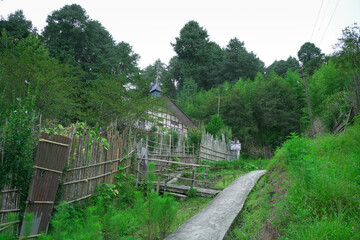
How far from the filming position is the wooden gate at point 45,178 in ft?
11.8

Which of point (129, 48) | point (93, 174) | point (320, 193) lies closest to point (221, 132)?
point (93, 174)

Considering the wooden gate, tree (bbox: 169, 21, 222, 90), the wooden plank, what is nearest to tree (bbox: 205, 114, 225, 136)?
the wooden plank

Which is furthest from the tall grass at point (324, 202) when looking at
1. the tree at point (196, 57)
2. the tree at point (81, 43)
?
the tree at point (196, 57)

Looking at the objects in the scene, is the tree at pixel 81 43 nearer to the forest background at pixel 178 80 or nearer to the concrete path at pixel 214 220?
the forest background at pixel 178 80

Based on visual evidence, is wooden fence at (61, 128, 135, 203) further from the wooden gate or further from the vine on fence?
the vine on fence

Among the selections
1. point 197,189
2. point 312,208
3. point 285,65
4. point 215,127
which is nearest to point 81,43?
point 215,127

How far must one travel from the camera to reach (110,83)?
14.5 metres

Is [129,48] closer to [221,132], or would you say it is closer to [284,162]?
[221,132]

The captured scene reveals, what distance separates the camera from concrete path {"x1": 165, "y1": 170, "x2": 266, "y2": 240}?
3671mm

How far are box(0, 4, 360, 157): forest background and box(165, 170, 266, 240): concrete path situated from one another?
3362 mm

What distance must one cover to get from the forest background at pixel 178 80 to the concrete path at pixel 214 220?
3.36 m

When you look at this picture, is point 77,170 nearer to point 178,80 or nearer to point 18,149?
point 18,149

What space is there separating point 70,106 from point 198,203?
1007 cm

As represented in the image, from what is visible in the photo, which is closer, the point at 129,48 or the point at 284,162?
the point at 284,162
